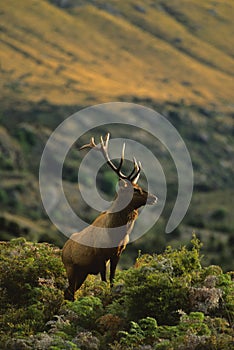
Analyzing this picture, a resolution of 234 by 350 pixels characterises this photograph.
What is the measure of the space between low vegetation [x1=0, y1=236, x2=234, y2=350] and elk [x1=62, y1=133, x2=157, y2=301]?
0.44m

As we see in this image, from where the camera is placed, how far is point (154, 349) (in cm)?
1466

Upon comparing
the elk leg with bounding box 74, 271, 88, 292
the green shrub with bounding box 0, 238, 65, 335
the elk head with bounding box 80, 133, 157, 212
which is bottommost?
the green shrub with bounding box 0, 238, 65, 335

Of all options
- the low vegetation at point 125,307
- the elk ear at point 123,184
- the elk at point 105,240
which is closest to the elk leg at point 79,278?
the elk at point 105,240

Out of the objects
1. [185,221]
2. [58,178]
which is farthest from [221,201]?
[58,178]

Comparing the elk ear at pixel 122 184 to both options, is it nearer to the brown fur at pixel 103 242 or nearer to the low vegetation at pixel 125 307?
the brown fur at pixel 103 242

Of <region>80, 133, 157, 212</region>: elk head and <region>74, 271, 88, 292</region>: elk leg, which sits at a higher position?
<region>80, 133, 157, 212</region>: elk head

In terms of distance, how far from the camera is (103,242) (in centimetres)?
1872

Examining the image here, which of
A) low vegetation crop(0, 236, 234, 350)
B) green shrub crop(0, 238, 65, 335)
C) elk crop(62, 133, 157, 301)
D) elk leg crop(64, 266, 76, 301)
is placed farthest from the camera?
elk leg crop(64, 266, 76, 301)

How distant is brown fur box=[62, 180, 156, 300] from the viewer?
61.6 feet

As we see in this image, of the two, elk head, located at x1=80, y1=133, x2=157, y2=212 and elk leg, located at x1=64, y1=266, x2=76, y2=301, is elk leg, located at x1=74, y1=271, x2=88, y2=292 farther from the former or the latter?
elk head, located at x1=80, y1=133, x2=157, y2=212

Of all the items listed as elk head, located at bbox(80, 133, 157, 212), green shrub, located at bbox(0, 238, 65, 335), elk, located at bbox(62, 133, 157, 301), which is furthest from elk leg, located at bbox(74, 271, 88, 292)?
elk head, located at bbox(80, 133, 157, 212)

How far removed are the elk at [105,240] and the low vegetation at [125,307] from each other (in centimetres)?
44

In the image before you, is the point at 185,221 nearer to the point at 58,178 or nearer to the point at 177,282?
the point at 58,178

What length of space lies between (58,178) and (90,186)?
7.56m
